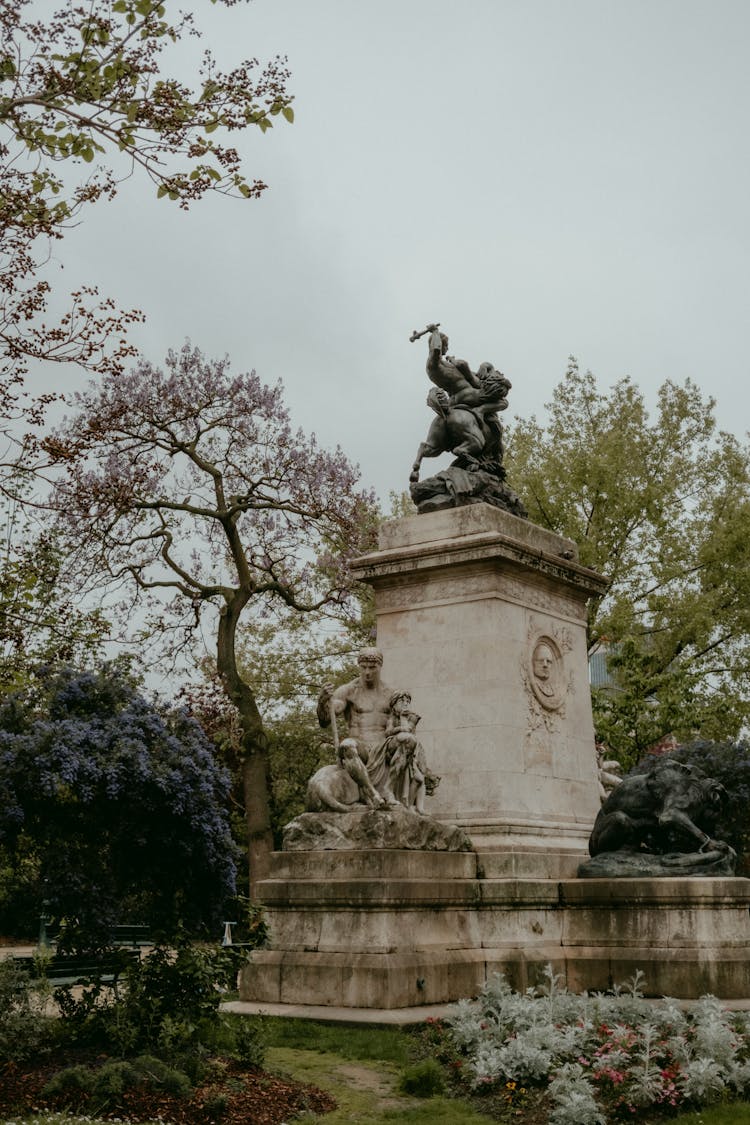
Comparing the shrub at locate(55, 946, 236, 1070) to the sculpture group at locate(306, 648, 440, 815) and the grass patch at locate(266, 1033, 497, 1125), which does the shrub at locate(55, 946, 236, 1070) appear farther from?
the sculpture group at locate(306, 648, 440, 815)

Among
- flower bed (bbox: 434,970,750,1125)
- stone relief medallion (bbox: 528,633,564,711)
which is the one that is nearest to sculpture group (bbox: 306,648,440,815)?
stone relief medallion (bbox: 528,633,564,711)

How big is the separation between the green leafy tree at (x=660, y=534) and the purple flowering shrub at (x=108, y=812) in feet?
56.8

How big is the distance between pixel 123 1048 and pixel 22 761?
6.73ft

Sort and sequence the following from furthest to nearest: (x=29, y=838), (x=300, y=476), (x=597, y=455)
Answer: (x=597, y=455)
(x=300, y=476)
(x=29, y=838)

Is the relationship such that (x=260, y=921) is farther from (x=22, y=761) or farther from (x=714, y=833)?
(x=714, y=833)

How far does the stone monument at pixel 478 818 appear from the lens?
36.6 feet

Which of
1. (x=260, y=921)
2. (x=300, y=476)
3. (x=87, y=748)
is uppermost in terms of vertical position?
(x=300, y=476)

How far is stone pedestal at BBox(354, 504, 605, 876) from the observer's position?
1289cm

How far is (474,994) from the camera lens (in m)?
11.4

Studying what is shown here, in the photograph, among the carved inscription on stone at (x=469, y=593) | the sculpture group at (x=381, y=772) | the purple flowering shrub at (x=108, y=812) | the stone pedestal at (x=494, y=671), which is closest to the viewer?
the purple flowering shrub at (x=108, y=812)

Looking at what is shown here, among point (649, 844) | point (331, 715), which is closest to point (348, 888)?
point (331, 715)

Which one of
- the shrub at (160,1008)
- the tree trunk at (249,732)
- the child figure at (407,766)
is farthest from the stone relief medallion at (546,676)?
the tree trunk at (249,732)

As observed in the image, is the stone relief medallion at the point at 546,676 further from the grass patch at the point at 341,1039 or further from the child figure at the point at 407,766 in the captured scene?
the grass patch at the point at 341,1039

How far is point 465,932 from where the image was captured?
11.7m
